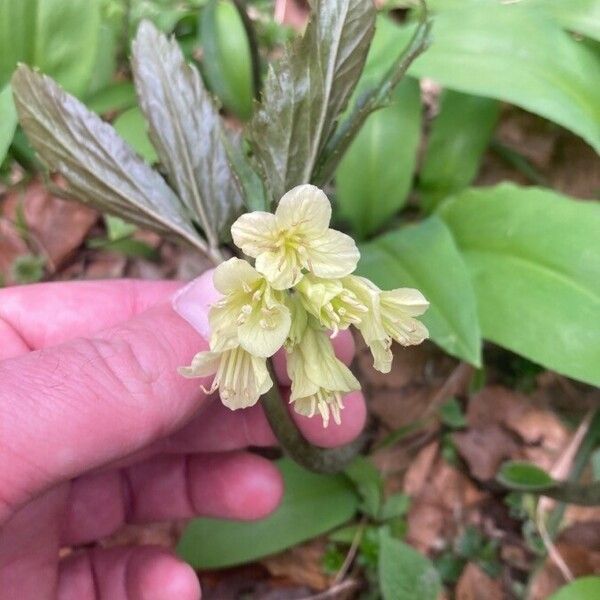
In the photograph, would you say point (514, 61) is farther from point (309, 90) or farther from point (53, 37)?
point (53, 37)

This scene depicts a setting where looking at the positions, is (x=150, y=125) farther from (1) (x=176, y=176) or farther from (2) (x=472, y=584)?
(2) (x=472, y=584)

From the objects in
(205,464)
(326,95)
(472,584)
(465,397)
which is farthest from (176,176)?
(472,584)

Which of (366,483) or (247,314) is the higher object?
(247,314)

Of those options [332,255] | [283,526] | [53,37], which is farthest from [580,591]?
[53,37]

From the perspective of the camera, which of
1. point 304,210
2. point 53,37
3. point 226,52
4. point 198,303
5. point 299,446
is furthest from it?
point 226,52

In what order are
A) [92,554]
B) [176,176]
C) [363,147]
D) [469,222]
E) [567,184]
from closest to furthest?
1. [176,176]
2. [92,554]
3. [469,222]
4. [363,147]
5. [567,184]

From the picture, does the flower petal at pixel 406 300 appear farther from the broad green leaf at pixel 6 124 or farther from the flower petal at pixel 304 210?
the broad green leaf at pixel 6 124

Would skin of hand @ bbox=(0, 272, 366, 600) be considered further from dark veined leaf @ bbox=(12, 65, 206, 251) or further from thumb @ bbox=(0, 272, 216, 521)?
dark veined leaf @ bbox=(12, 65, 206, 251)
